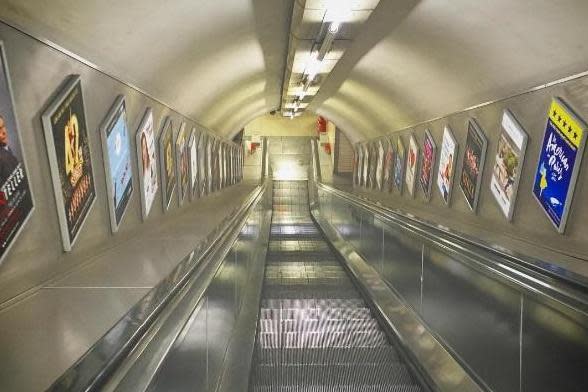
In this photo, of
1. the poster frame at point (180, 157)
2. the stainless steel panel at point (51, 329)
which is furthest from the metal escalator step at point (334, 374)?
Result: the poster frame at point (180, 157)

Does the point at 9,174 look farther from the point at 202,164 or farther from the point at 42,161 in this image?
the point at 202,164

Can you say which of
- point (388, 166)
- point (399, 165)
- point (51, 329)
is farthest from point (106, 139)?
point (388, 166)

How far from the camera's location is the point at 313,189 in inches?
718

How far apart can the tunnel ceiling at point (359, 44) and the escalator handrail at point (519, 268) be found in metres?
2.23

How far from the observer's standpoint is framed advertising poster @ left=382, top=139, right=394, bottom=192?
14.4m

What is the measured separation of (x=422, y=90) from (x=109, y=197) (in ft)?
20.3

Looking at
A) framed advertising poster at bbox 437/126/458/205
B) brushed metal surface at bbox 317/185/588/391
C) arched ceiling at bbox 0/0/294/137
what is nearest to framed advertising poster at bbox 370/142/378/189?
arched ceiling at bbox 0/0/294/137

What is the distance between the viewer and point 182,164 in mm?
9195

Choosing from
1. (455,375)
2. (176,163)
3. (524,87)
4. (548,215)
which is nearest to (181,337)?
(455,375)

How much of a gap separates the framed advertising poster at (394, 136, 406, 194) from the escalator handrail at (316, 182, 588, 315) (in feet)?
27.2

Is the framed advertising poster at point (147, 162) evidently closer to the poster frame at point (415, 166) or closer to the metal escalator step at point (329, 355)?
the metal escalator step at point (329, 355)

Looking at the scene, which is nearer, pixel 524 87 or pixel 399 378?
pixel 399 378

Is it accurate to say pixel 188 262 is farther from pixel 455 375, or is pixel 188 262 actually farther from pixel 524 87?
pixel 524 87

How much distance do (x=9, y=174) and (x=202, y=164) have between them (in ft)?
28.2
